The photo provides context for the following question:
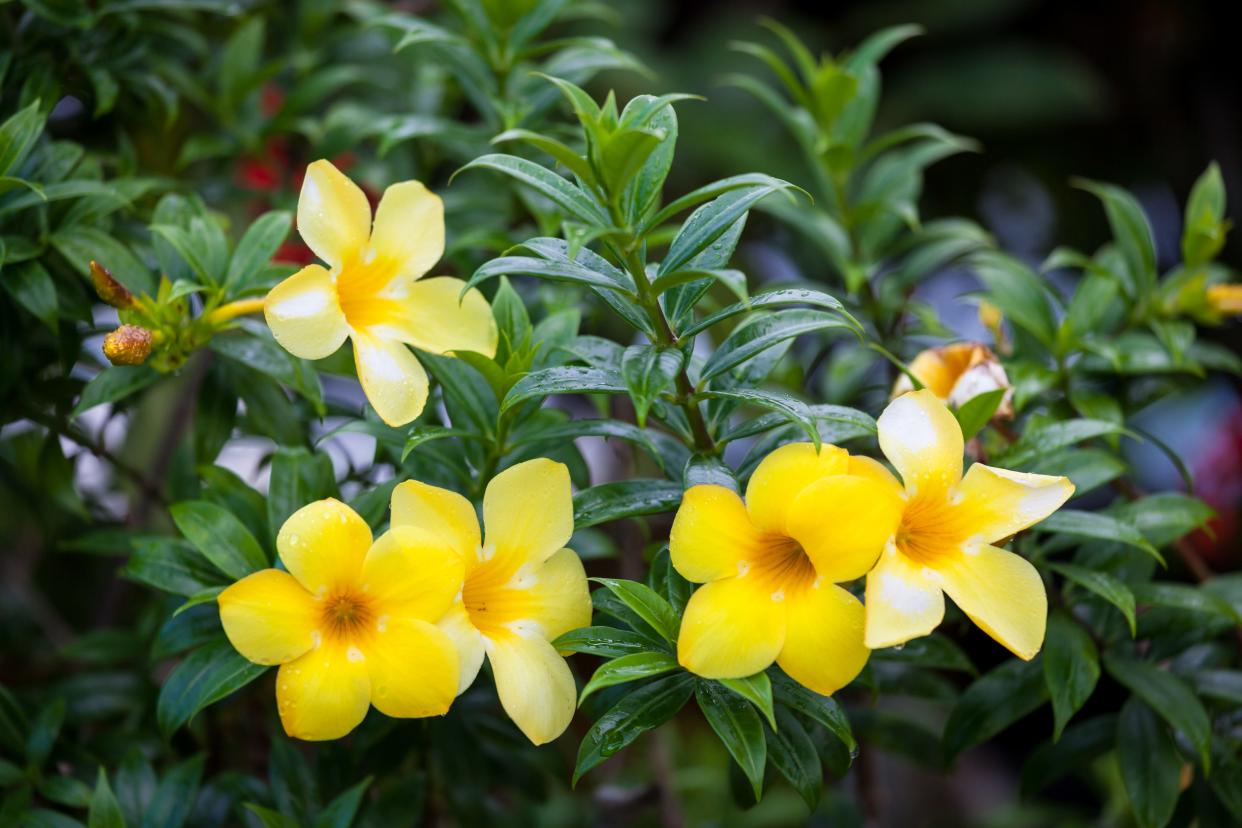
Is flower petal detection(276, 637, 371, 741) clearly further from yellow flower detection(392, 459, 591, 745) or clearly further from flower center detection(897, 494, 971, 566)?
flower center detection(897, 494, 971, 566)

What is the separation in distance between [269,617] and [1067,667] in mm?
607

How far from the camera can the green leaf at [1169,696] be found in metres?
0.82

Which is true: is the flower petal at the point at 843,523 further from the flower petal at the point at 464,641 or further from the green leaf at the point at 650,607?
the flower petal at the point at 464,641

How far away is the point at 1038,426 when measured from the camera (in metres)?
0.89

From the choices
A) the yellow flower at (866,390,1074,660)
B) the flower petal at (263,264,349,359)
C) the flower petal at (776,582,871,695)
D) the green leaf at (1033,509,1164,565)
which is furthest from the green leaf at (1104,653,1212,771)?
the flower petal at (263,264,349,359)

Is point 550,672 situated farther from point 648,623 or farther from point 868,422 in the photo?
point 868,422

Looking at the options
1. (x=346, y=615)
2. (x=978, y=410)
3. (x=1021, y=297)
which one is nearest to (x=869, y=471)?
(x=978, y=410)

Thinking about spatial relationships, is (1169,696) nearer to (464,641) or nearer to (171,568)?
(464,641)

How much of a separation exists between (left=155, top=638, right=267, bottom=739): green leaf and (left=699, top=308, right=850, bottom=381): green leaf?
1.27 feet

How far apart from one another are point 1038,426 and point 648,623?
1.38ft

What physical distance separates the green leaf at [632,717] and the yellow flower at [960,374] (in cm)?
32

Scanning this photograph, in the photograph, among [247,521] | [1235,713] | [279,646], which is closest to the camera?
[279,646]

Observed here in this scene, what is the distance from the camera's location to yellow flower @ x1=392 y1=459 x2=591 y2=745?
2.20 ft

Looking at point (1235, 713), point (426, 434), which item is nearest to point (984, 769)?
point (1235, 713)
